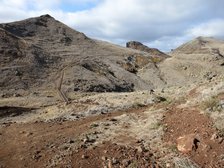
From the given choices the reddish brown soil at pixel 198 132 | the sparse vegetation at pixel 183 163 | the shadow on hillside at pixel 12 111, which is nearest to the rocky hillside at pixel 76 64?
the shadow on hillside at pixel 12 111

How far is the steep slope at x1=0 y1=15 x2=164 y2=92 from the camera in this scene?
176 ft

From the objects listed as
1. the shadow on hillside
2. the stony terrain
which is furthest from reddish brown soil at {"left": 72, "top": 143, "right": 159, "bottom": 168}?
the shadow on hillside

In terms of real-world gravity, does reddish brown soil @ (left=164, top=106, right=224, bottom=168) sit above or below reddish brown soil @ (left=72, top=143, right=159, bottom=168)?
above

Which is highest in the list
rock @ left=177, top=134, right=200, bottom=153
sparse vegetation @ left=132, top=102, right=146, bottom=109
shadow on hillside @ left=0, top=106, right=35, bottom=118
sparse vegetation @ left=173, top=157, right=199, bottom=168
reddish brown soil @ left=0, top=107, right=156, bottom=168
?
rock @ left=177, top=134, right=200, bottom=153

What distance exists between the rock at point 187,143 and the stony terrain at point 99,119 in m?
0.05

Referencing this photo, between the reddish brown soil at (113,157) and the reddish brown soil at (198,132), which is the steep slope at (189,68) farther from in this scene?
the reddish brown soil at (113,157)

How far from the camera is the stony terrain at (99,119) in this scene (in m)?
18.3

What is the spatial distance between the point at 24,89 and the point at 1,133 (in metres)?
22.9

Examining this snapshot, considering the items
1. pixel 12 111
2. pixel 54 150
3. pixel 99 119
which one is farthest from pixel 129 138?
pixel 12 111

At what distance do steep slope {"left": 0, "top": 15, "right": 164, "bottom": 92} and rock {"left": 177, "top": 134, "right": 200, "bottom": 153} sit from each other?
3102cm

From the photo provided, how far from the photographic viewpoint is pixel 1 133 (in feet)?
83.8

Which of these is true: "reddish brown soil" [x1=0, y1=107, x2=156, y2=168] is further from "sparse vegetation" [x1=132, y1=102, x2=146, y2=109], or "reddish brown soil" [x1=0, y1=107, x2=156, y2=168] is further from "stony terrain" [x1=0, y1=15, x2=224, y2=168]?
"sparse vegetation" [x1=132, y1=102, x2=146, y2=109]

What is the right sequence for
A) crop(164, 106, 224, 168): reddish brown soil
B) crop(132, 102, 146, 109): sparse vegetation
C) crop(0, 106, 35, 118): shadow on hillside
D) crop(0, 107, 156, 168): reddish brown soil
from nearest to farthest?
crop(164, 106, 224, 168): reddish brown soil
crop(0, 107, 156, 168): reddish brown soil
crop(132, 102, 146, 109): sparse vegetation
crop(0, 106, 35, 118): shadow on hillside

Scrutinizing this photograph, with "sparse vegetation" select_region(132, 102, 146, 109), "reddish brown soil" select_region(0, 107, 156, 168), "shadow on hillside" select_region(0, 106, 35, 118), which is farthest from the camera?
"shadow on hillside" select_region(0, 106, 35, 118)
